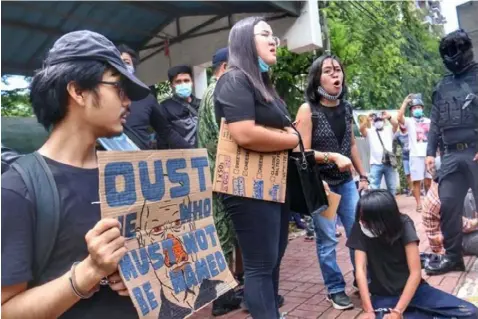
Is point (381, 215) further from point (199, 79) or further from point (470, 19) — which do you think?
point (199, 79)

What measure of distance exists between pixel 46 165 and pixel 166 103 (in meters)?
2.66

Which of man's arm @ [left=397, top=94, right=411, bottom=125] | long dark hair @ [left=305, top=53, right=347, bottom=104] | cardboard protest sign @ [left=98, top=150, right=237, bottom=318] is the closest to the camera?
cardboard protest sign @ [left=98, top=150, right=237, bottom=318]

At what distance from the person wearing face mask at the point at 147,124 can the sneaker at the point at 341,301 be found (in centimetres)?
145

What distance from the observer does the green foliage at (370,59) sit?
7750 millimetres

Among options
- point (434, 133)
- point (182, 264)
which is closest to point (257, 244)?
point (182, 264)

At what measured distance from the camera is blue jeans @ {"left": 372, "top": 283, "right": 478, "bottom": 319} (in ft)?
7.38

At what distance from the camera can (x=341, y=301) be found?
273 cm

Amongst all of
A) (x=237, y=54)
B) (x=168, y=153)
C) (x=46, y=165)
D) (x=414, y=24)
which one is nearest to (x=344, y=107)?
(x=237, y=54)

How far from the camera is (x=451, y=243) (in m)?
3.31

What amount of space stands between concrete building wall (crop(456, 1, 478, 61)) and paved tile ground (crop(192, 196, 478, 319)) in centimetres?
170

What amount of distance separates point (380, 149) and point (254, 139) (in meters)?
5.03

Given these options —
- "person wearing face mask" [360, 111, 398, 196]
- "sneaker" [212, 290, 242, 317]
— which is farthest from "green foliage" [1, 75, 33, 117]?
"person wearing face mask" [360, 111, 398, 196]

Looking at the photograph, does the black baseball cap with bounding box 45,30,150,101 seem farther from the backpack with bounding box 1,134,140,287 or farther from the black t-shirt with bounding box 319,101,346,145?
the black t-shirt with bounding box 319,101,346,145

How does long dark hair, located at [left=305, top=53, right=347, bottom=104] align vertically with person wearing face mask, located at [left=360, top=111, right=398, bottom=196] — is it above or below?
above
